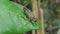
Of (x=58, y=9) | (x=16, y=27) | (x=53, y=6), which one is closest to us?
(x=16, y=27)

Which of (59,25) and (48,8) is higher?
(48,8)

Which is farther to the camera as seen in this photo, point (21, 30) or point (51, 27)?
point (51, 27)

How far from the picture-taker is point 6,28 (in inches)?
17.8

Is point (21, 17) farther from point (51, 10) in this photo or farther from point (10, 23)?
point (51, 10)

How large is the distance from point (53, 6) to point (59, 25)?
0.22 m

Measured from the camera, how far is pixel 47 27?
135 centimetres

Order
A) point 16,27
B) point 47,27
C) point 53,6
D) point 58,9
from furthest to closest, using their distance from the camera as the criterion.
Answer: point 58,9 → point 53,6 → point 47,27 → point 16,27

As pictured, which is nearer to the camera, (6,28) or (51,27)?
(6,28)

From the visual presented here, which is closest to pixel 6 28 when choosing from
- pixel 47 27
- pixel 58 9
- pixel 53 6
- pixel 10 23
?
pixel 10 23

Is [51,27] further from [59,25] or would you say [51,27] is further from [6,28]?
[6,28]

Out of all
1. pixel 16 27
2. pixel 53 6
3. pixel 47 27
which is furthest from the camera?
pixel 53 6

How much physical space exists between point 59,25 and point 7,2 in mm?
895

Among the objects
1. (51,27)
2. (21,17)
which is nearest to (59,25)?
(51,27)

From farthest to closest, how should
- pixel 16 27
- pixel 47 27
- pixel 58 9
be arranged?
pixel 58 9 < pixel 47 27 < pixel 16 27
